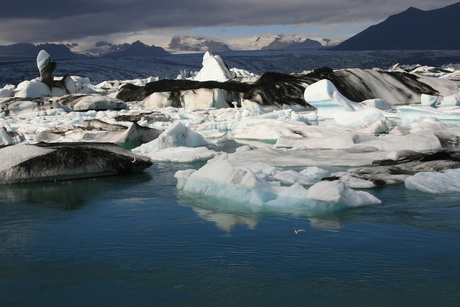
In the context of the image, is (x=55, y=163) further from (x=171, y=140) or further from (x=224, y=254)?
(x=224, y=254)

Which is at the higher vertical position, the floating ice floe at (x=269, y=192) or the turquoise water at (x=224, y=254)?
the floating ice floe at (x=269, y=192)

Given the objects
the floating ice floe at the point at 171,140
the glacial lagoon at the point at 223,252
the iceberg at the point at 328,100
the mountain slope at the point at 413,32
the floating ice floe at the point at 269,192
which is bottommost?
the glacial lagoon at the point at 223,252

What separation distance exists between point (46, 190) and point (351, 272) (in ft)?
13.6

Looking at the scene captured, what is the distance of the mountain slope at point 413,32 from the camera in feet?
460

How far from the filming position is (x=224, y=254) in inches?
127

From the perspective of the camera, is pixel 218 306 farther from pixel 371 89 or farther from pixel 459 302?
pixel 371 89

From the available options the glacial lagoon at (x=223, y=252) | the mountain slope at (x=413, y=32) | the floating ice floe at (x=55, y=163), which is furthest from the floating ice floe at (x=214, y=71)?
the mountain slope at (x=413, y=32)

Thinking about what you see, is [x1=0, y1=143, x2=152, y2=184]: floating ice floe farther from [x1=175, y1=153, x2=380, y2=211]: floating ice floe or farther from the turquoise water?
[x1=175, y1=153, x2=380, y2=211]: floating ice floe

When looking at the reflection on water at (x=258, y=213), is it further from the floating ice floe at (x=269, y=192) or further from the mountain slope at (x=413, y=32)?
the mountain slope at (x=413, y=32)

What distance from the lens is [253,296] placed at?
256cm

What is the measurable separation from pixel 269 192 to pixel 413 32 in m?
169

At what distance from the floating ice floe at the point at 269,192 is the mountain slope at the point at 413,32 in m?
138

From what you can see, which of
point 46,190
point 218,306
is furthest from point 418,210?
point 46,190

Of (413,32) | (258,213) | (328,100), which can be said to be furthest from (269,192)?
(413,32)
